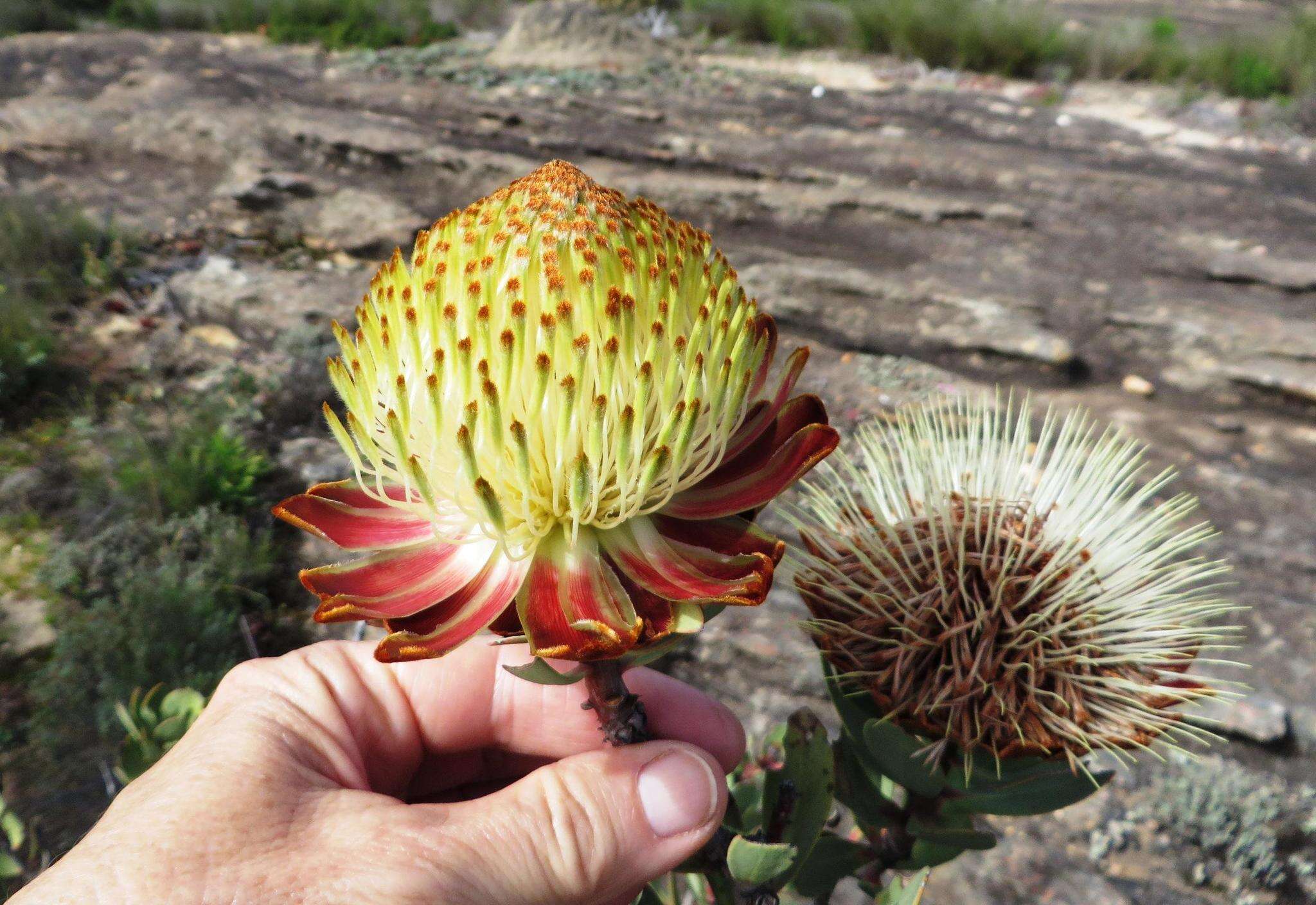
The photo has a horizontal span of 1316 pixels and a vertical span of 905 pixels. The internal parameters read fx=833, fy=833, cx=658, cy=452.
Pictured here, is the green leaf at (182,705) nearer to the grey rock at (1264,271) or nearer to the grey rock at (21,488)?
the grey rock at (21,488)

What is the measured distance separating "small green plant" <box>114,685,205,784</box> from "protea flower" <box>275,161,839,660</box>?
1251 mm

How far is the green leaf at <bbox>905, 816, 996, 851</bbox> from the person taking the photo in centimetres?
170

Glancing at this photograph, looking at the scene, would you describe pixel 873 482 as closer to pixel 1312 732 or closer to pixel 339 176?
pixel 1312 732

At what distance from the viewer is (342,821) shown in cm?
148

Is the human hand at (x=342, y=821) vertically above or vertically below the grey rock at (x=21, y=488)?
above

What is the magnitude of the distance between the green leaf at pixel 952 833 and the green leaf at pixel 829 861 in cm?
15

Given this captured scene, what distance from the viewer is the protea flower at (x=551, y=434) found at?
1283 millimetres

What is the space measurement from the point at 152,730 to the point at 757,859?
191cm

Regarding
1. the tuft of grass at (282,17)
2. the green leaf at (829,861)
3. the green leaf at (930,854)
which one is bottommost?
the green leaf at (829,861)

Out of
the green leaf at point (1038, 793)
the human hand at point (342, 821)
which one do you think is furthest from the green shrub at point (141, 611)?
the green leaf at point (1038, 793)

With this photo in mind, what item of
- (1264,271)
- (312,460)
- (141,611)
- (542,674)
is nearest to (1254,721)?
(542,674)

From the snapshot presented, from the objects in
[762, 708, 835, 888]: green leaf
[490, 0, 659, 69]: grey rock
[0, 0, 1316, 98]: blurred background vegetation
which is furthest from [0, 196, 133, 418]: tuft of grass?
[0, 0, 1316, 98]: blurred background vegetation

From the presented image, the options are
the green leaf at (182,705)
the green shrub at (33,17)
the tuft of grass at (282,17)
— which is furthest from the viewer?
the tuft of grass at (282,17)

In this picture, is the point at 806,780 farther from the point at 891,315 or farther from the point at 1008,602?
the point at 891,315
